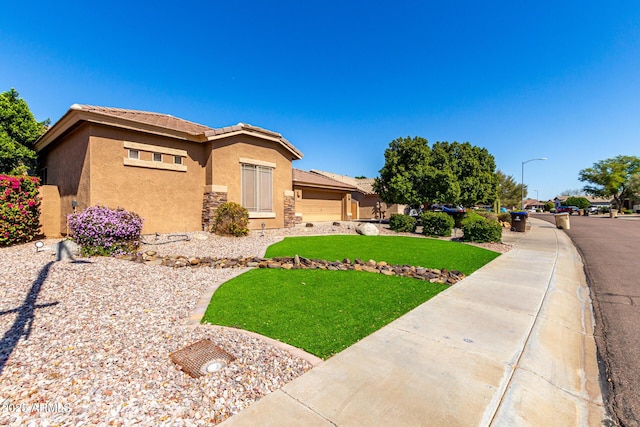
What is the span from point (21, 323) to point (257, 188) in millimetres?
11808

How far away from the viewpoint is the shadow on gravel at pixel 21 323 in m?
3.41

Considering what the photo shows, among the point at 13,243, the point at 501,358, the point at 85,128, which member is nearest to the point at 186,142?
the point at 85,128

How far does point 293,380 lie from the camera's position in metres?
3.16

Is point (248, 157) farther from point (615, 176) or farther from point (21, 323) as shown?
point (615, 176)

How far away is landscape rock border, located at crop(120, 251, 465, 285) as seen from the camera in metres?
7.89

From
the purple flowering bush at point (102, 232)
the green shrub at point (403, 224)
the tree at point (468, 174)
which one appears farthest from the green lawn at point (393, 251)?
the tree at point (468, 174)

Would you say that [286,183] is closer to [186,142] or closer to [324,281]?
[186,142]

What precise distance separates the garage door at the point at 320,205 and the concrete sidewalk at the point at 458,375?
17.2 m

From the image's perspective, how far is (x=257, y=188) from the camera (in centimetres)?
1546

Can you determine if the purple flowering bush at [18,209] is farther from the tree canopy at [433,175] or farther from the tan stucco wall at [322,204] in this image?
the tree canopy at [433,175]

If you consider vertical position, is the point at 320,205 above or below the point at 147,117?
below

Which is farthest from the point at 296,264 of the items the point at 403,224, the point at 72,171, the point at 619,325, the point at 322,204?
the point at 322,204

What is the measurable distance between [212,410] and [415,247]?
10.4 meters

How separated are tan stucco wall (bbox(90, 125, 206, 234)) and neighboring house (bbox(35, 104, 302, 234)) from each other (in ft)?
0.11
